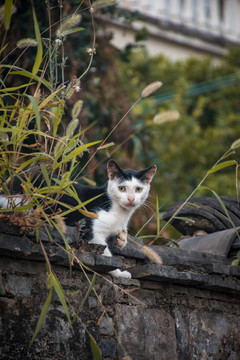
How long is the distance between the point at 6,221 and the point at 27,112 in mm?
595

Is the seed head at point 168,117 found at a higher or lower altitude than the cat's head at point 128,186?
higher

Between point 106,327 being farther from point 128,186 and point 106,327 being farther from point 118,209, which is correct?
point 128,186

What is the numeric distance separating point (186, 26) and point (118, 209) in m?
17.8

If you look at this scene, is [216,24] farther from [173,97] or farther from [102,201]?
[102,201]

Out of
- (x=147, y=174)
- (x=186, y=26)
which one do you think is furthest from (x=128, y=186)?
(x=186, y=26)

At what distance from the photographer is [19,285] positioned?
3.34 metres

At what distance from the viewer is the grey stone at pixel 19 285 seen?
10.9ft

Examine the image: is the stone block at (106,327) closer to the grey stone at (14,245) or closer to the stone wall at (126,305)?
the stone wall at (126,305)

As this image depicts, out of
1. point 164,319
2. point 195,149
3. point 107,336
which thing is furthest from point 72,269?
point 195,149

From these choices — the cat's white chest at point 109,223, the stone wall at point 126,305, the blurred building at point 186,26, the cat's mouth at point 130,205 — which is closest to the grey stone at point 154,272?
the stone wall at point 126,305

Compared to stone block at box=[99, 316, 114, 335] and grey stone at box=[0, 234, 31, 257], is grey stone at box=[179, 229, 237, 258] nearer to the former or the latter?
stone block at box=[99, 316, 114, 335]

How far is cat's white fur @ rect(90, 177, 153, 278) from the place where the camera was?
4.06 metres

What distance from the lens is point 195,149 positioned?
13.4 meters

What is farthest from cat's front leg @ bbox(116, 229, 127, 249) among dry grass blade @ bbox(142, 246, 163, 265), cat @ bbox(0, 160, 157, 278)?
dry grass blade @ bbox(142, 246, 163, 265)
